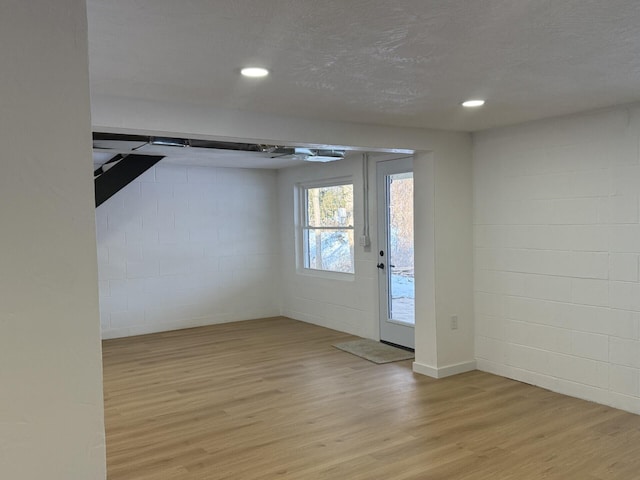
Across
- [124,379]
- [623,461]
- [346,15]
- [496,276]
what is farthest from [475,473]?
[124,379]

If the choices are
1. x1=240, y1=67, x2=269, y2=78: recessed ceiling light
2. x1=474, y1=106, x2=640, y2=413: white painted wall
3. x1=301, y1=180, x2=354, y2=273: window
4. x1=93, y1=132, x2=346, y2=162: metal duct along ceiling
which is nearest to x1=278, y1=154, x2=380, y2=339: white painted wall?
x1=301, y1=180, x2=354, y2=273: window

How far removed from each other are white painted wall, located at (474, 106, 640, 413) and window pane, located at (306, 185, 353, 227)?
2153mm

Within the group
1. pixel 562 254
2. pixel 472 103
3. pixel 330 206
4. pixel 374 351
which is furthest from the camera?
pixel 330 206

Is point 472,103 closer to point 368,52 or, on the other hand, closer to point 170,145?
point 368,52

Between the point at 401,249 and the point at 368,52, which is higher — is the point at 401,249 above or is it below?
below

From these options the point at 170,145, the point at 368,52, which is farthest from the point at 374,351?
the point at 368,52

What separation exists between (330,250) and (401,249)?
149 centimetres

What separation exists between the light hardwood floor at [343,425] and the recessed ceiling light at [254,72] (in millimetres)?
2229

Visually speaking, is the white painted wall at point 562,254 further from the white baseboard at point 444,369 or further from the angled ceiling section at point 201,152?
the angled ceiling section at point 201,152

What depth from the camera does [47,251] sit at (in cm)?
145

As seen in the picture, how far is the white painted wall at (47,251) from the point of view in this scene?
1411 millimetres

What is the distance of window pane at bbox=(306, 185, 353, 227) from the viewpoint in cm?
680

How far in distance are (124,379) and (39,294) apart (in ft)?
12.5

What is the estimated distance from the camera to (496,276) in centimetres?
480
